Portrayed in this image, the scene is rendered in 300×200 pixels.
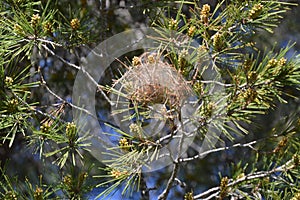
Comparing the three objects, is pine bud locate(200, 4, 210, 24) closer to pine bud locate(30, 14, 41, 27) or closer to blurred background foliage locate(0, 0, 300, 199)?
blurred background foliage locate(0, 0, 300, 199)

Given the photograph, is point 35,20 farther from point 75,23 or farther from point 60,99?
point 60,99

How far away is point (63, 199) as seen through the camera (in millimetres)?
1356

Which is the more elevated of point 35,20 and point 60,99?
point 35,20

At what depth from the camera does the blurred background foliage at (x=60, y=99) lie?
4.34 feet

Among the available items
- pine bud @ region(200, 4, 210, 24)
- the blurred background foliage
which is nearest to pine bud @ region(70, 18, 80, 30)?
the blurred background foliage

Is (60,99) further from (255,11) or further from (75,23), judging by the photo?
(255,11)

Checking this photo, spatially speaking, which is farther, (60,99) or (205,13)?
(60,99)

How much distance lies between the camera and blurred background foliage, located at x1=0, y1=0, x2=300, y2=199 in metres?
1.32

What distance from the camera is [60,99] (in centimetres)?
142

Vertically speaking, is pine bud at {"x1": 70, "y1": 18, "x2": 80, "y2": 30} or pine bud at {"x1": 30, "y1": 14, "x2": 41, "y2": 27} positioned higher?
pine bud at {"x1": 30, "y1": 14, "x2": 41, "y2": 27}

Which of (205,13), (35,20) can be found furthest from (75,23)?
(205,13)

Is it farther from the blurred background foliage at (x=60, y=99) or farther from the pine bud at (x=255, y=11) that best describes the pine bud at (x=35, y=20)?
the pine bud at (x=255, y=11)

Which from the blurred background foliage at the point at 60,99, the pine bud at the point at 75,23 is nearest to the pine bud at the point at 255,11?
the blurred background foliage at the point at 60,99

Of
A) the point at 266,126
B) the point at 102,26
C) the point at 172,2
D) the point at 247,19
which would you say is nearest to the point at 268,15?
the point at 247,19
